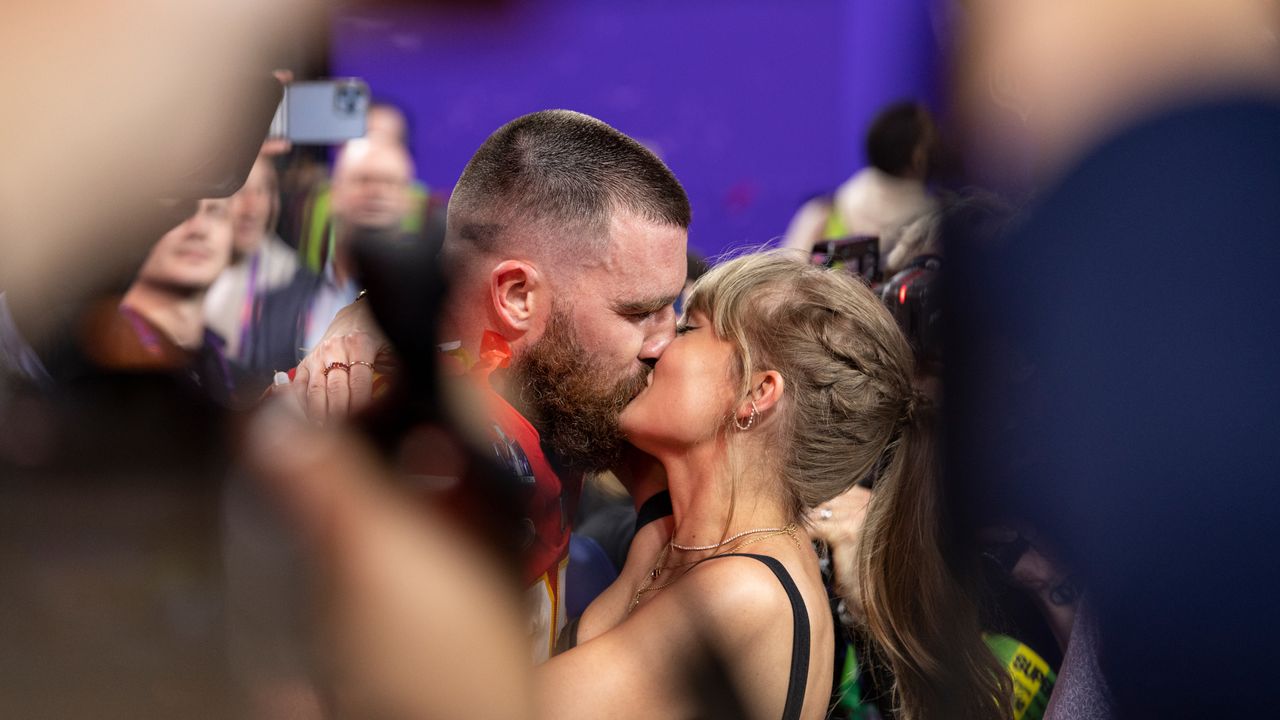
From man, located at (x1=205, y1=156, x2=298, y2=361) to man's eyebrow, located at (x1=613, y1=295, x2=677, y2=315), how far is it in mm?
553

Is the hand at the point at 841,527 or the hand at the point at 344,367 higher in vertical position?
the hand at the point at 344,367

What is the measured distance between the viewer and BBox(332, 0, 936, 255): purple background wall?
453 cm

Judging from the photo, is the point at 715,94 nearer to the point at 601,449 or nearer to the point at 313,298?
the point at 601,449

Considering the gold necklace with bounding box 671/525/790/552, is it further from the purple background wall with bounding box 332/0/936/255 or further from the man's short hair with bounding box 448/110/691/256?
the purple background wall with bounding box 332/0/936/255

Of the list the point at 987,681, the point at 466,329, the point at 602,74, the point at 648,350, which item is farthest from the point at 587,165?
the point at 602,74

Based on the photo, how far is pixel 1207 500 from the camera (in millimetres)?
716

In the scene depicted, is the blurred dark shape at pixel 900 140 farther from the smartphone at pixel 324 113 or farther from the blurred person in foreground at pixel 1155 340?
the blurred person in foreground at pixel 1155 340

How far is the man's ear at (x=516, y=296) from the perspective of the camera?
1769mm

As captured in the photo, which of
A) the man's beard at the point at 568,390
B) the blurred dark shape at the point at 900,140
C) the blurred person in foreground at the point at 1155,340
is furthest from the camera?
the blurred dark shape at the point at 900,140

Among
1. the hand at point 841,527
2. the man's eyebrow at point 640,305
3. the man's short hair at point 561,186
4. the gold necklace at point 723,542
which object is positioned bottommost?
the hand at point 841,527

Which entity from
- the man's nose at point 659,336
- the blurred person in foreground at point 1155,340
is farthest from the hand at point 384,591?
the man's nose at point 659,336

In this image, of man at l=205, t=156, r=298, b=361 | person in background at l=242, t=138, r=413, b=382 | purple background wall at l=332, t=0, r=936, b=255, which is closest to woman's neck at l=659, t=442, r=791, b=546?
person in background at l=242, t=138, r=413, b=382

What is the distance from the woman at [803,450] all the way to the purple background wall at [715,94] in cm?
283

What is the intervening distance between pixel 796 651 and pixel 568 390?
1.83 ft
